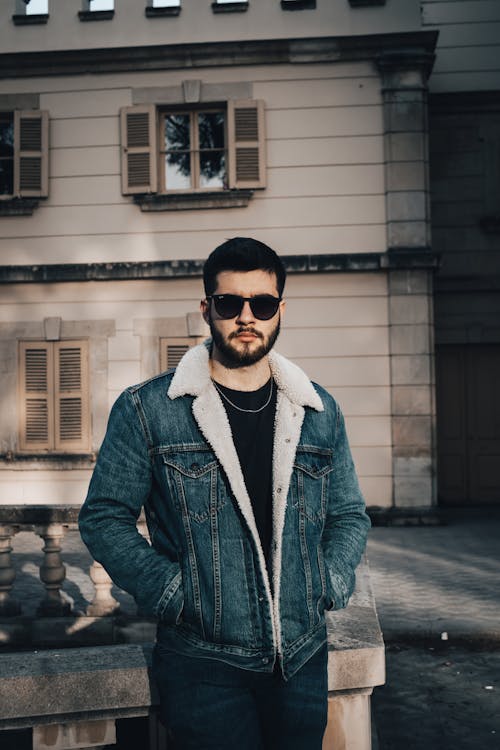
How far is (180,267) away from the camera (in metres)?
11.6

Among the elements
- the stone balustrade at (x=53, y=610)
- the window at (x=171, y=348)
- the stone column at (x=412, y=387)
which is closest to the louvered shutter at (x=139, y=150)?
the window at (x=171, y=348)

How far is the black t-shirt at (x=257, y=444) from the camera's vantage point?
2055 millimetres

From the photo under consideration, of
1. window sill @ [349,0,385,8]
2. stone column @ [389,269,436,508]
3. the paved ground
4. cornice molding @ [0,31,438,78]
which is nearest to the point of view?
the paved ground

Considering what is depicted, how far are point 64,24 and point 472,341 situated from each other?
785 cm

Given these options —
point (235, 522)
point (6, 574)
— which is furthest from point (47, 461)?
point (235, 522)

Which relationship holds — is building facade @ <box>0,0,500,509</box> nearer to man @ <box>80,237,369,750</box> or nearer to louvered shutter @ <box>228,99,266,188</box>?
louvered shutter @ <box>228,99,266,188</box>

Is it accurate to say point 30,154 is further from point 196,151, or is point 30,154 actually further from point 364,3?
point 364,3

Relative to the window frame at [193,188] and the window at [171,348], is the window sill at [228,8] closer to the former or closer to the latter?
the window frame at [193,188]

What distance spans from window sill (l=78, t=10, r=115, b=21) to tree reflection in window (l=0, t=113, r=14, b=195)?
1793 millimetres

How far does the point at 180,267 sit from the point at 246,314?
31.5 ft

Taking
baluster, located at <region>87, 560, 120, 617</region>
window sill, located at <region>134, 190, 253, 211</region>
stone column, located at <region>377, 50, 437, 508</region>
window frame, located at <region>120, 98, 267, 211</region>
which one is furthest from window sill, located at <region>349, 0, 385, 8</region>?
baluster, located at <region>87, 560, 120, 617</region>

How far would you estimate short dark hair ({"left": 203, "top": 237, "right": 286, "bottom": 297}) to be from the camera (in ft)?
6.95

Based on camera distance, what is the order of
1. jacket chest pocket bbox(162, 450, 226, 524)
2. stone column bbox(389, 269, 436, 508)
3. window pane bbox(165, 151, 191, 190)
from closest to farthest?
1. jacket chest pocket bbox(162, 450, 226, 524)
2. stone column bbox(389, 269, 436, 508)
3. window pane bbox(165, 151, 191, 190)

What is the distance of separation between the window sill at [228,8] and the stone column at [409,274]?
7.05 ft
